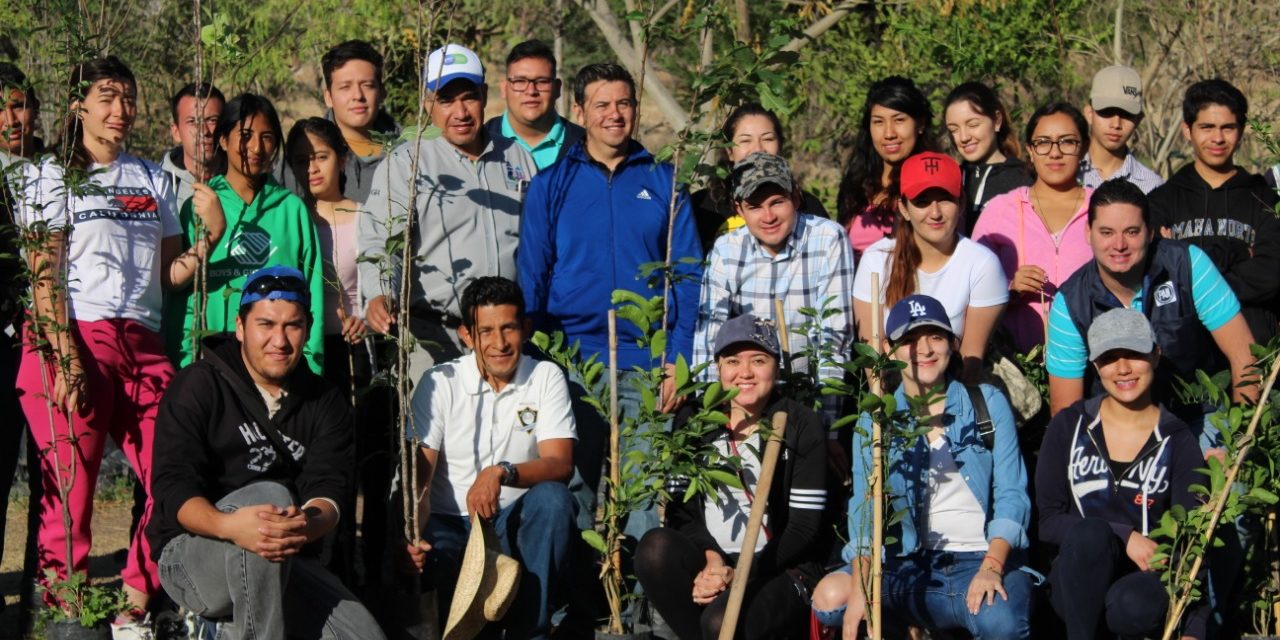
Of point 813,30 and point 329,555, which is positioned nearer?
point 329,555

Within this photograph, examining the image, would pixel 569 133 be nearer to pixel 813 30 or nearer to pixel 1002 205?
pixel 1002 205

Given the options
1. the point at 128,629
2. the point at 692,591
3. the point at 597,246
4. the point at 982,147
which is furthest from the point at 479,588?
the point at 982,147

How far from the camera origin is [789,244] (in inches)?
239

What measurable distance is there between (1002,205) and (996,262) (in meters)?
0.59

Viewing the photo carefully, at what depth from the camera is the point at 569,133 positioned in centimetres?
719

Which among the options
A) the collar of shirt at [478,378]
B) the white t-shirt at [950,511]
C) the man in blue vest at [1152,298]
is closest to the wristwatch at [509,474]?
the collar of shirt at [478,378]

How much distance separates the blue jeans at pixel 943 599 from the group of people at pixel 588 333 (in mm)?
12

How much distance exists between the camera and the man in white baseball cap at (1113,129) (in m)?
6.49

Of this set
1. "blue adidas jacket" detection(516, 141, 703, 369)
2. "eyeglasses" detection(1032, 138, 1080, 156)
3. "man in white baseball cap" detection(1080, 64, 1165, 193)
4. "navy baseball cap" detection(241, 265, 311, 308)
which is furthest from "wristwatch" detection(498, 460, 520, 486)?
"man in white baseball cap" detection(1080, 64, 1165, 193)

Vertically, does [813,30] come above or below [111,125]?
above

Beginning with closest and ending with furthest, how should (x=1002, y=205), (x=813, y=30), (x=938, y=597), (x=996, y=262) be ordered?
(x=938, y=597) < (x=996, y=262) < (x=1002, y=205) < (x=813, y=30)

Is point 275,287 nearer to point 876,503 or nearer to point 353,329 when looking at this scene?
point 353,329

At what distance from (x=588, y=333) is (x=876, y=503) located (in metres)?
1.85

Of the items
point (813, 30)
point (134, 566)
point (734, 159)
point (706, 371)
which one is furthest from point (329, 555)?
point (813, 30)
